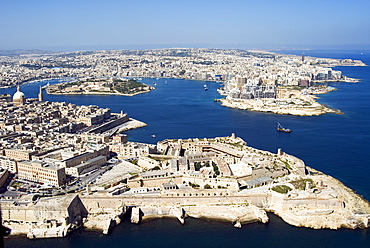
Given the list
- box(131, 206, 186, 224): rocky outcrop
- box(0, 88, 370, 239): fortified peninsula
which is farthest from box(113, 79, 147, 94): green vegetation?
box(131, 206, 186, 224): rocky outcrop

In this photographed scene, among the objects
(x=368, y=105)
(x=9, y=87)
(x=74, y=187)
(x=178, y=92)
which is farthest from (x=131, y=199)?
(x=9, y=87)

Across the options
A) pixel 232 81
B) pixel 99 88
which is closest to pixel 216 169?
pixel 99 88

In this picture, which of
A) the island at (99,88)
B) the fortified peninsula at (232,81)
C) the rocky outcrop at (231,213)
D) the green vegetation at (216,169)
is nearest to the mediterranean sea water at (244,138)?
the rocky outcrop at (231,213)

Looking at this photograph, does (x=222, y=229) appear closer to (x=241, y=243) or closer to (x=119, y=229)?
(x=241, y=243)

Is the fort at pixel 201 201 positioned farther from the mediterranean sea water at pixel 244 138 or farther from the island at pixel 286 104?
the island at pixel 286 104

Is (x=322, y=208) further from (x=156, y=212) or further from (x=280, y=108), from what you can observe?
(x=280, y=108)
